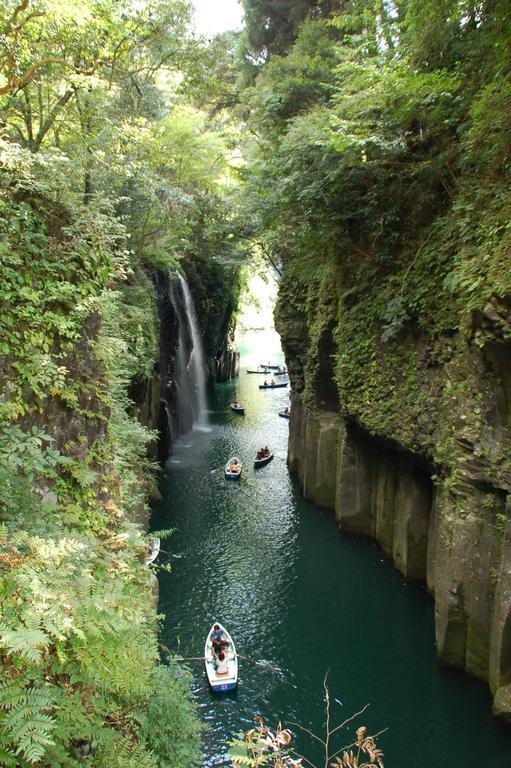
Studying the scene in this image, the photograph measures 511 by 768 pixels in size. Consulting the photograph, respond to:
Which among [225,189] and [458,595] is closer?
[458,595]

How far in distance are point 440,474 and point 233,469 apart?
13.4 metres

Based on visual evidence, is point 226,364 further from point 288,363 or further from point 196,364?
point 288,363

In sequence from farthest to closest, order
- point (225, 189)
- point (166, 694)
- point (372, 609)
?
1. point (225, 189)
2. point (372, 609)
3. point (166, 694)

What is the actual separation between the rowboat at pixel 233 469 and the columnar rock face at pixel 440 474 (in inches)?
181

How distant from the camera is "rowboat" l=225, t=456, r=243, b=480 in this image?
2400 centimetres

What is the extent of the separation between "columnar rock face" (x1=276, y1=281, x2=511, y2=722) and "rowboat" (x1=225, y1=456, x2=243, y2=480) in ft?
15.1

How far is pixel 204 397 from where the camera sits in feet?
132

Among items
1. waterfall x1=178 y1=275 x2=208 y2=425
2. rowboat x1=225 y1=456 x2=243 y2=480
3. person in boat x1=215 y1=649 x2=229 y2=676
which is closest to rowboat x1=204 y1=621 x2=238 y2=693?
person in boat x1=215 y1=649 x2=229 y2=676

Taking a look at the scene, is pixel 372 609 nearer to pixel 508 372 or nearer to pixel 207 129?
pixel 508 372

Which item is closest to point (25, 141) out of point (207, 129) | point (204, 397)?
point (207, 129)

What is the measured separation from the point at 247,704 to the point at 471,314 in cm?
998

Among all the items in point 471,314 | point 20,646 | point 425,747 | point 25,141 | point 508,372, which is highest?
point 25,141

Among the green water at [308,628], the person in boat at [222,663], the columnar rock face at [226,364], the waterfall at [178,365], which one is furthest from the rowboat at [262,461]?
the columnar rock face at [226,364]

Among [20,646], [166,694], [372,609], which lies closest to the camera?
[20,646]
